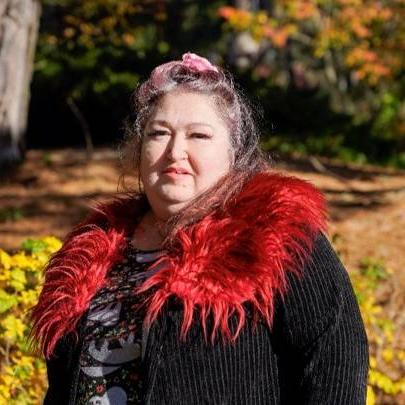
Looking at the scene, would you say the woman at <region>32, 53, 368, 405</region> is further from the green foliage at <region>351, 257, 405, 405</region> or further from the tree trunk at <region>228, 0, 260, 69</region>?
the tree trunk at <region>228, 0, 260, 69</region>

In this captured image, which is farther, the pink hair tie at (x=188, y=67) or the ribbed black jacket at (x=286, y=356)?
the pink hair tie at (x=188, y=67)

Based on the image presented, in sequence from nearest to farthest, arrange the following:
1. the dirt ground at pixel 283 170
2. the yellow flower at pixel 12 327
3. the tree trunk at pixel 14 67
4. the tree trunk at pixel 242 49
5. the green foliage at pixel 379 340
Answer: the yellow flower at pixel 12 327
the green foliage at pixel 379 340
the dirt ground at pixel 283 170
the tree trunk at pixel 14 67
the tree trunk at pixel 242 49

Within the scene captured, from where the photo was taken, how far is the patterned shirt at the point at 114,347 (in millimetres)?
2201

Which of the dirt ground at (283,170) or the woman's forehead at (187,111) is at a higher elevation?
the woman's forehead at (187,111)

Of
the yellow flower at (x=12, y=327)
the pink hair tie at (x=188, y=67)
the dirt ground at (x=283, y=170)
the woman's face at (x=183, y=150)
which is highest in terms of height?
the pink hair tie at (x=188, y=67)

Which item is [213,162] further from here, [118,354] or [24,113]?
[24,113]

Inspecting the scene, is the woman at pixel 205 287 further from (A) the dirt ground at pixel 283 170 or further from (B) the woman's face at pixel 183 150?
(A) the dirt ground at pixel 283 170

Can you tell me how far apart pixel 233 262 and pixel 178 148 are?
1.03 ft

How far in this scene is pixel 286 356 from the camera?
211 cm

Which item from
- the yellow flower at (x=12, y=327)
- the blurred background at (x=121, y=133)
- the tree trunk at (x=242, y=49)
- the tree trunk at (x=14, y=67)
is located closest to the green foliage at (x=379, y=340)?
the blurred background at (x=121, y=133)

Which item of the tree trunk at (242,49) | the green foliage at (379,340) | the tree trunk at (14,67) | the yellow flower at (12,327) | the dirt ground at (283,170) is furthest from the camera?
the tree trunk at (242,49)

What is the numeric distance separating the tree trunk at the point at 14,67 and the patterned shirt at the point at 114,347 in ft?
20.7

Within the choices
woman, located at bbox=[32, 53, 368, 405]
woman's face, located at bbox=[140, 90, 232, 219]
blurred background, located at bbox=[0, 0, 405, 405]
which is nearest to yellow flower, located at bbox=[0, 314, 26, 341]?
blurred background, located at bbox=[0, 0, 405, 405]

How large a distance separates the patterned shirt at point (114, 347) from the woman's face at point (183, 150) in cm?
19
